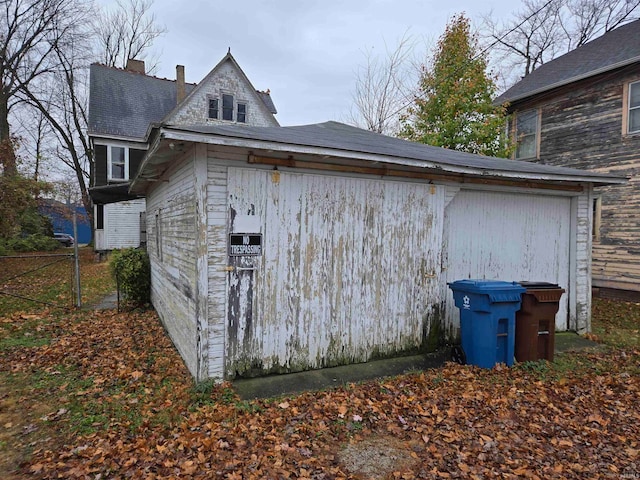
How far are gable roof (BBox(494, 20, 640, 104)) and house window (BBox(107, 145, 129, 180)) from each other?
54.3 ft

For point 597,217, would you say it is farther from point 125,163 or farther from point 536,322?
point 125,163

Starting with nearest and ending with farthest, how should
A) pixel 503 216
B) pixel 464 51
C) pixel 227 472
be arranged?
pixel 227 472, pixel 503 216, pixel 464 51

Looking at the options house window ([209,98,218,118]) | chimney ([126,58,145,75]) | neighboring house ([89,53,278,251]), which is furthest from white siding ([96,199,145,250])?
chimney ([126,58,145,75])

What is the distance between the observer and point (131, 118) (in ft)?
60.0

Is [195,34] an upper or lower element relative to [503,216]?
upper

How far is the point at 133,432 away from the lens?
3.29m

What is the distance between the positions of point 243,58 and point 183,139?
66.8 ft

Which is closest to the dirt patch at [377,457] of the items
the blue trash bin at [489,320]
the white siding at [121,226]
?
the blue trash bin at [489,320]

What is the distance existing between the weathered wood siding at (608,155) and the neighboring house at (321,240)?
479 centimetres

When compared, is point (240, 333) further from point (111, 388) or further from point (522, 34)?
point (522, 34)

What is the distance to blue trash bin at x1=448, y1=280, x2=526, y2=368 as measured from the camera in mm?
4648

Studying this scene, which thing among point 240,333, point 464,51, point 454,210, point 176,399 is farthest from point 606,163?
point 176,399

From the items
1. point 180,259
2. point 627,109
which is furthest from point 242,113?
point 627,109

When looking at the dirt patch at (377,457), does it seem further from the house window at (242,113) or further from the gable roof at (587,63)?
the house window at (242,113)
